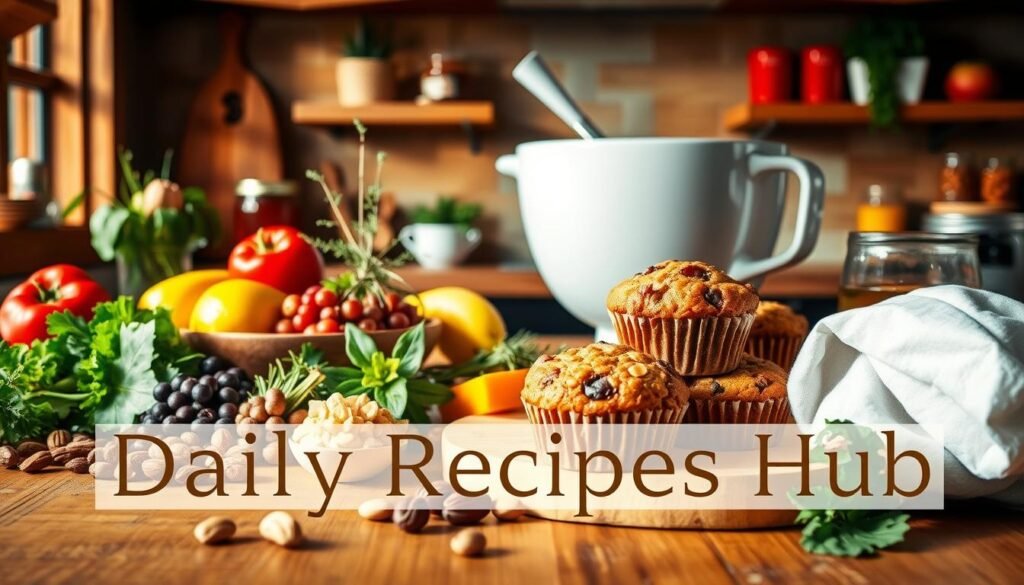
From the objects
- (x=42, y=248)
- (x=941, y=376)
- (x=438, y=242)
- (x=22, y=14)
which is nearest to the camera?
(x=941, y=376)

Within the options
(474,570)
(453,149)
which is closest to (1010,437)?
(474,570)

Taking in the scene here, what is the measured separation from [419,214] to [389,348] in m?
2.08

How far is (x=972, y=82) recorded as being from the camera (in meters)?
3.03

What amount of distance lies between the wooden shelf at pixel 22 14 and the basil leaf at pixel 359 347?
0.99m

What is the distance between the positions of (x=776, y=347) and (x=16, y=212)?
4.86ft

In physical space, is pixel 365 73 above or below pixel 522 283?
above

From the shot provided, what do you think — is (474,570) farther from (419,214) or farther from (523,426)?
(419,214)

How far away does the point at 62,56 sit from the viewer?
9.49ft

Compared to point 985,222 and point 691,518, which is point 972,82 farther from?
point 691,518

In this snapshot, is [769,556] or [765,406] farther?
[765,406]

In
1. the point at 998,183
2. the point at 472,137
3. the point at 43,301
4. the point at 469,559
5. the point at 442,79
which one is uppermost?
the point at 442,79

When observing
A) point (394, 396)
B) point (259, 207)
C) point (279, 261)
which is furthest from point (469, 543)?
point (259, 207)

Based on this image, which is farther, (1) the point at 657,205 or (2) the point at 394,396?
(1) the point at 657,205

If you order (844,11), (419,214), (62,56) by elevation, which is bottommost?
(419,214)
